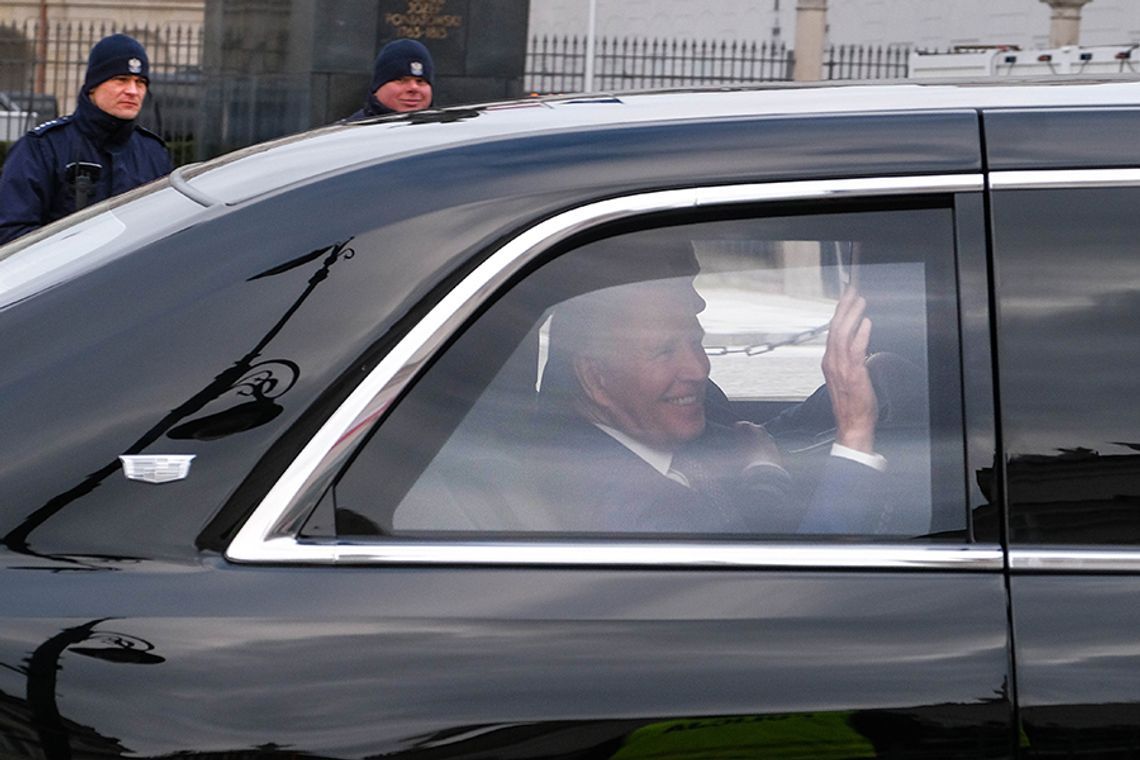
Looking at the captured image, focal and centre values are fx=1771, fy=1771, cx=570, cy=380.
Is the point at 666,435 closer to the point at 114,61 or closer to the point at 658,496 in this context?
the point at 658,496

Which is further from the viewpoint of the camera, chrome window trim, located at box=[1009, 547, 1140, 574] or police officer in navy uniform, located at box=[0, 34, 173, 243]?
police officer in navy uniform, located at box=[0, 34, 173, 243]

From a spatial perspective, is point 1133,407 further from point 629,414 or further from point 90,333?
point 90,333

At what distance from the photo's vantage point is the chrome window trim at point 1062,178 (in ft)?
6.81

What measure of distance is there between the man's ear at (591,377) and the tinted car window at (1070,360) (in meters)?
0.47

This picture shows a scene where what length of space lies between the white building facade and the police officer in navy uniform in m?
33.3

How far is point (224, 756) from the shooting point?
1817mm

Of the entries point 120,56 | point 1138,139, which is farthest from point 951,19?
point 1138,139

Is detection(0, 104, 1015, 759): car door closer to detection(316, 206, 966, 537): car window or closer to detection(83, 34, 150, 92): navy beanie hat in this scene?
detection(316, 206, 966, 537): car window

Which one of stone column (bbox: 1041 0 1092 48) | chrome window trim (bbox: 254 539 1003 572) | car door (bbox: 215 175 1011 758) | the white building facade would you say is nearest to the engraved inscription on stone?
car door (bbox: 215 175 1011 758)

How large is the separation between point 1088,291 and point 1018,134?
210mm

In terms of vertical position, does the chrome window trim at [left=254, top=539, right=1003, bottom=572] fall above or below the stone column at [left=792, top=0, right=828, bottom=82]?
below

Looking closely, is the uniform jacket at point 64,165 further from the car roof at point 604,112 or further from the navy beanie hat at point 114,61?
the car roof at point 604,112

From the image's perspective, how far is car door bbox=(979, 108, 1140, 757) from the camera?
189cm

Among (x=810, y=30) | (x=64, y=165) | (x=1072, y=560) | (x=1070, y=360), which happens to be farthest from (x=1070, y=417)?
(x=810, y=30)
